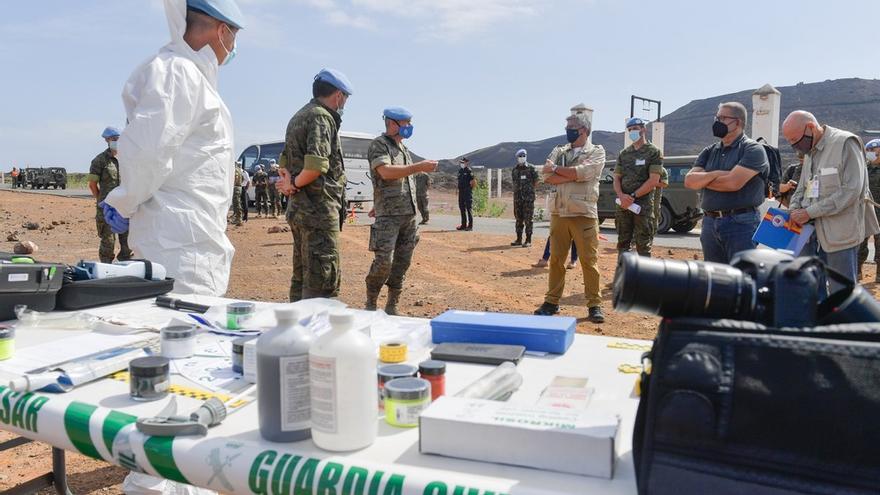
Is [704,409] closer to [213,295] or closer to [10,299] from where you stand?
[10,299]

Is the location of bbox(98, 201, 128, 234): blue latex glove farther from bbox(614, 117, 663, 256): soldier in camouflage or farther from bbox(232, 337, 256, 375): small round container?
bbox(614, 117, 663, 256): soldier in camouflage

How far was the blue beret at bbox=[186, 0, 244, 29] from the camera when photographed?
259 cm

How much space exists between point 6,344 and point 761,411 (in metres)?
1.79

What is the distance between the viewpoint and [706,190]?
4.73 meters

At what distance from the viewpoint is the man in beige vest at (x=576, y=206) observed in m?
5.44

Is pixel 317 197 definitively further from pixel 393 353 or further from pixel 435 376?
pixel 435 376

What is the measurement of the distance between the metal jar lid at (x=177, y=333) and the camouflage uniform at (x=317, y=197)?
6.77 feet

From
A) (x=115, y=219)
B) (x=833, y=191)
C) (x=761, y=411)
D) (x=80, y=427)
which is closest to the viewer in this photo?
(x=761, y=411)

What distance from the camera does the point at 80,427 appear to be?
1.34 meters

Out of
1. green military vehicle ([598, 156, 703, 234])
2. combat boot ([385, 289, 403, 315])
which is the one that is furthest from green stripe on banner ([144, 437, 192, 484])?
green military vehicle ([598, 156, 703, 234])

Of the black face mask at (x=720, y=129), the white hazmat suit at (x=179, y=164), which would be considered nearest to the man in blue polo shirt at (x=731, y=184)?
the black face mask at (x=720, y=129)

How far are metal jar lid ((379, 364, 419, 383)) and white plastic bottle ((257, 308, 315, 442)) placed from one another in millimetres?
213

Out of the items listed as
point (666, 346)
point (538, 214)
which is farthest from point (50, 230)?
point (666, 346)

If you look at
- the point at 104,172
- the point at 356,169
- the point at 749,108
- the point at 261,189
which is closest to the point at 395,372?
the point at 104,172
